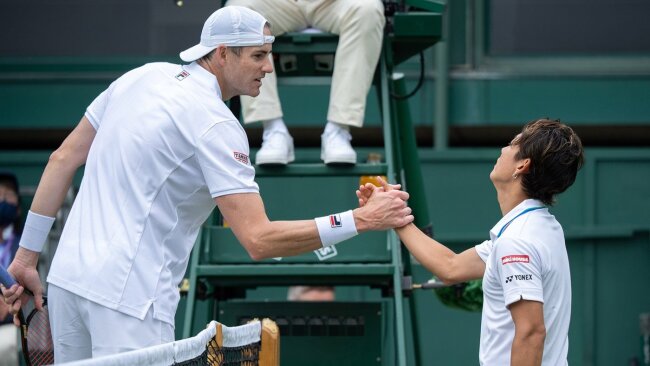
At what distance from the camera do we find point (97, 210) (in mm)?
3895

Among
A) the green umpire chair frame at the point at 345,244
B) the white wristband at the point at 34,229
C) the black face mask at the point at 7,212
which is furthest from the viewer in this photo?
the black face mask at the point at 7,212

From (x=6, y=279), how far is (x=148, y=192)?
0.59m

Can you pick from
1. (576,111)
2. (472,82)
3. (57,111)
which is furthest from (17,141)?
(576,111)

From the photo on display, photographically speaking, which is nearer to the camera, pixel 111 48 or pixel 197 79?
pixel 197 79

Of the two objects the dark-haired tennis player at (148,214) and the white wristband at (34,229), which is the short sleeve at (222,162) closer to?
the dark-haired tennis player at (148,214)

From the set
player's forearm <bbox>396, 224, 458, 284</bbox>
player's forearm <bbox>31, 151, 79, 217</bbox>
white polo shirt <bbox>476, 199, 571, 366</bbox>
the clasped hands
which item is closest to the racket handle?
player's forearm <bbox>31, 151, 79, 217</bbox>

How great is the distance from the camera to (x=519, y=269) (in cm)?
365

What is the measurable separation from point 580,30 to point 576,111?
71cm

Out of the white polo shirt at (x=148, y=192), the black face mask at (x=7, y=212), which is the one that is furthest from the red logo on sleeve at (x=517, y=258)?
the black face mask at (x=7, y=212)

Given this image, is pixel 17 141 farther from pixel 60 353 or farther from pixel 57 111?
pixel 60 353

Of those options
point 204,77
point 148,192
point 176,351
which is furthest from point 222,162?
point 176,351

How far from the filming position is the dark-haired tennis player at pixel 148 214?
3.84m

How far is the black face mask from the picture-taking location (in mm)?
8359

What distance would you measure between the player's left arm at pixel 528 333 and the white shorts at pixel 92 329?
3.57 ft
